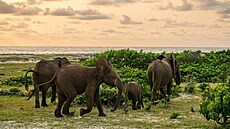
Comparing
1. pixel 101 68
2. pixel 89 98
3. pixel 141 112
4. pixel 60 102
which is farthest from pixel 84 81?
pixel 141 112

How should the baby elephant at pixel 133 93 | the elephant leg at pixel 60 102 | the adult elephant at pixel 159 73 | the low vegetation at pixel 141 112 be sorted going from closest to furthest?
the low vegetation at pixel 141 112 < the elephant leg at pixel 60 102 < the baby elephant at pixel 133 93 < the adult elephant at pixel 159 73

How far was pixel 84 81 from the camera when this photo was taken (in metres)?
14.1

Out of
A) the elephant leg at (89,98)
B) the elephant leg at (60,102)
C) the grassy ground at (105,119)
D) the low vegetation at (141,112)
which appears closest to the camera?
the low vegetation at (141,112)

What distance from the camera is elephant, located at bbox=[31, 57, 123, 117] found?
45.3 ft

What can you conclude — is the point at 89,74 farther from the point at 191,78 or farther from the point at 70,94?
the point at 191,78

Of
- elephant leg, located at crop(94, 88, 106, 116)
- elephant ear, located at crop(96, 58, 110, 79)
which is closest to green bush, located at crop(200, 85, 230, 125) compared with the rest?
elephant ear, located at crop(96, 58, 110, 79)

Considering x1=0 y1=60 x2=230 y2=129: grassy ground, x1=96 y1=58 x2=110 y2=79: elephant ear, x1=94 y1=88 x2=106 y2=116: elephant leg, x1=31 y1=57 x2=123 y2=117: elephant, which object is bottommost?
x1=0 y1=60 x2=230 y2=129: grassy ground

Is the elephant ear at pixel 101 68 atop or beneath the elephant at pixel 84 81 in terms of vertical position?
atop

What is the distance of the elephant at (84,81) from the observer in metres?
13.8

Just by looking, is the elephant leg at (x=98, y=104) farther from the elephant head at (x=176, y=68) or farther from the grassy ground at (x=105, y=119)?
the elephant head at (x=176, y=68)

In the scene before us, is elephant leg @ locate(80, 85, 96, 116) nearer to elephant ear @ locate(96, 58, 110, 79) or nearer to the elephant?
the elephant

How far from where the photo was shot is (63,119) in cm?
1341

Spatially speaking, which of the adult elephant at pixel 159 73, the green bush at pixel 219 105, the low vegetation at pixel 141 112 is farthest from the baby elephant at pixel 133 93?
the green bush at pixel 219 105

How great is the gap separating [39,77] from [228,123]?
28.8 ft
